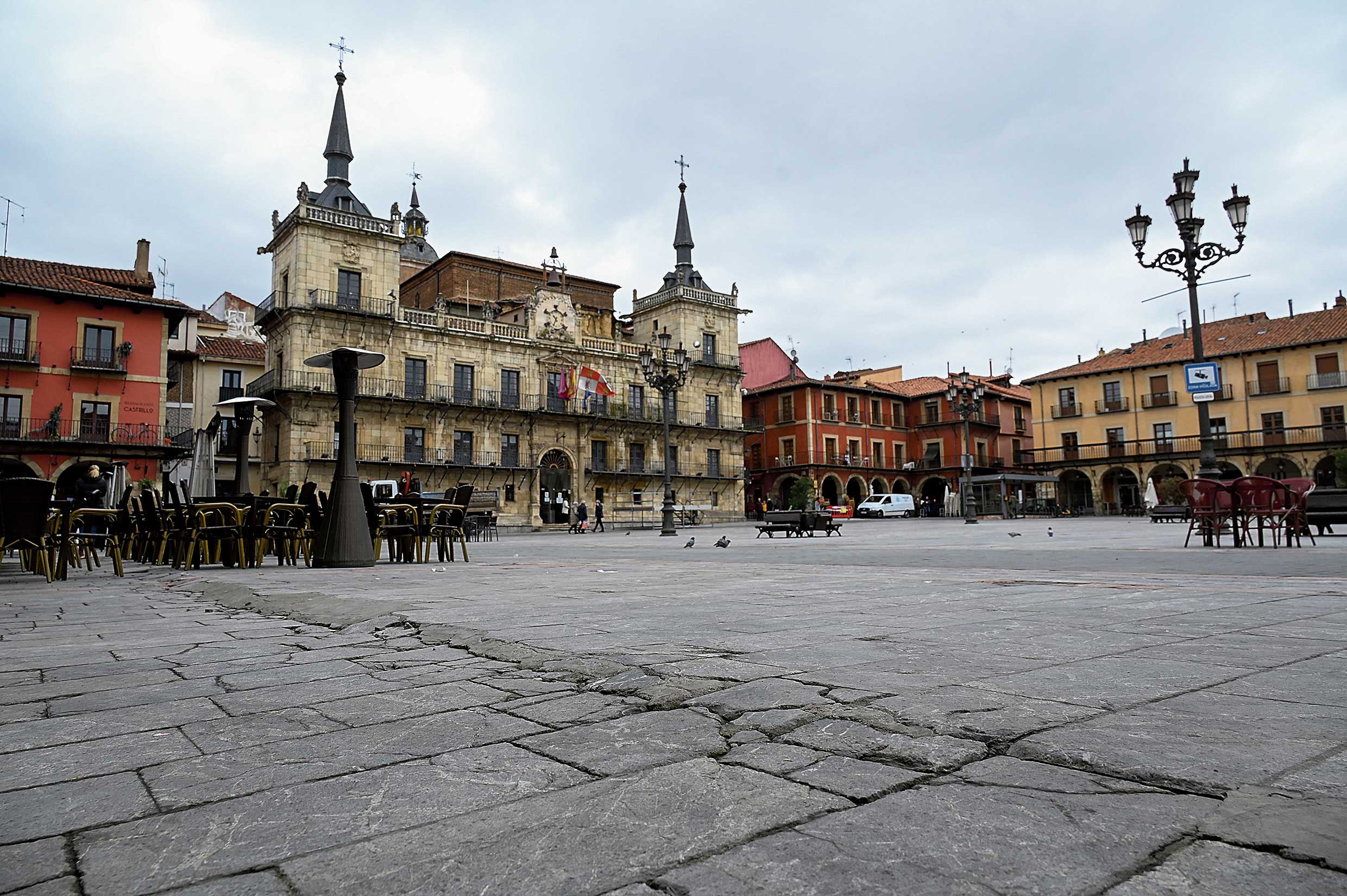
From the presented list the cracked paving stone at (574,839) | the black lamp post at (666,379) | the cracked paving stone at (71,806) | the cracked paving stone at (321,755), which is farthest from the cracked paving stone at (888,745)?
the black lamp post at (666,379)

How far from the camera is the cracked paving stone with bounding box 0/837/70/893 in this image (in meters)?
1.20

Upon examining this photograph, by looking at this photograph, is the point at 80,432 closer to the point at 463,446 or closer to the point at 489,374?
the point at 463,446

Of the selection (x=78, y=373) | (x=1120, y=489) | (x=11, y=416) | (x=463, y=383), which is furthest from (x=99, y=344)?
(x=1120, y=489)

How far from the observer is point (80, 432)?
26516 mm

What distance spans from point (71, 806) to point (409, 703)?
0.83 metres

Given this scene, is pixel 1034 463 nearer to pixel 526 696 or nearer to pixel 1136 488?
pixel 1136 488

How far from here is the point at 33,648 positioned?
3363mm

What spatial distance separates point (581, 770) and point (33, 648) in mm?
2958

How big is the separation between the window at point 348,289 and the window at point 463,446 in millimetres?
6401

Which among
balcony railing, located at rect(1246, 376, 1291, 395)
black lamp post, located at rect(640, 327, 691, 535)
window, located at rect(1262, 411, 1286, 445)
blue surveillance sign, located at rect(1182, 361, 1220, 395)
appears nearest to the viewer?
blue surveillance sign, located at rect(1182, 361, 1220, 395)

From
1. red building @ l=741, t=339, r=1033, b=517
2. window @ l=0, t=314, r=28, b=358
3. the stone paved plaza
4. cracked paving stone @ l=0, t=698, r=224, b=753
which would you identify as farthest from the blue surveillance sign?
Result: red building @ l=741, t=339, r=1033, b=517

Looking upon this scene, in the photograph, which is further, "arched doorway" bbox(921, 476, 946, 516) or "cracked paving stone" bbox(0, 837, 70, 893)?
"arched doorway" bbox(921, 476, 946, 516)

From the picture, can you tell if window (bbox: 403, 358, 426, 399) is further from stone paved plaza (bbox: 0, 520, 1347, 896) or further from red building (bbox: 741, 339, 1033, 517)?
stone paved plaza (bbox: 0, 520, 1347, 896)

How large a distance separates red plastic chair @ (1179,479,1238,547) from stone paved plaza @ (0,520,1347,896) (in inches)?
270
